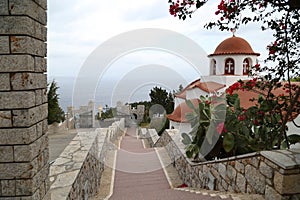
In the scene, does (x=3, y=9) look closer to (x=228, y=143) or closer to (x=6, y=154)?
(x=6, y=154)

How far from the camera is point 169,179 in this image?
5.81 m

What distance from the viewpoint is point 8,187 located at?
5.39 feet

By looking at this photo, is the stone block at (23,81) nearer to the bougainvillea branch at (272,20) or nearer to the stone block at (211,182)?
the bougainvillea branch at (272,20)

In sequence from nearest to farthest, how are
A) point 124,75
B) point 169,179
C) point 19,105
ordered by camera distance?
point 19,105, point 169,179, point 124,75

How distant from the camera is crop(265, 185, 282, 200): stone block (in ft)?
8.14

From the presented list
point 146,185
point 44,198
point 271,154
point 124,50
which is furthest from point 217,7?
point 124,50

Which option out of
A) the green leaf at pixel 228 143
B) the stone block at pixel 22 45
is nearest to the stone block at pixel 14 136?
the stone block at pixel 22 45

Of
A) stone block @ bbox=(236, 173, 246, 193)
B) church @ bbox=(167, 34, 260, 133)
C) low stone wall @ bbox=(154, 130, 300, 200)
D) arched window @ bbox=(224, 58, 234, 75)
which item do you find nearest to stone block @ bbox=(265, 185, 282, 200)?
low stone wall @ bbox=(154, 130, 300, 200)

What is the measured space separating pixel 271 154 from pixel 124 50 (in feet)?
23.1

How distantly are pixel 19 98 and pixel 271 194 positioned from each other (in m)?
2.43

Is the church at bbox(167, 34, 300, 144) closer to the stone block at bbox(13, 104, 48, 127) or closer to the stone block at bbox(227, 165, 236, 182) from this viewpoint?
the stone block at bbox(227, 165, 236, 182)

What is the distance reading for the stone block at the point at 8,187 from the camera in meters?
1.64

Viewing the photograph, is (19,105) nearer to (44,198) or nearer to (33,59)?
(33,59)

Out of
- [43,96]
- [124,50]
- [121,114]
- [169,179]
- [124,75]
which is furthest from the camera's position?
[121,114]
